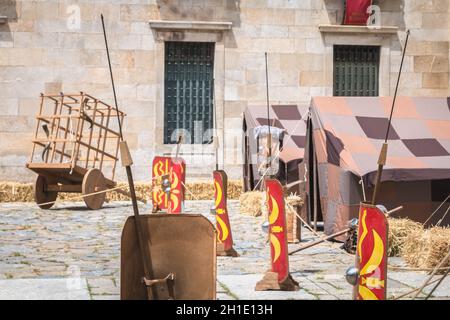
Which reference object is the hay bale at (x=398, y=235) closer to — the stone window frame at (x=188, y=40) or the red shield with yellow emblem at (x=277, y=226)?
the red shield with yellow emblem at (x=277, y=226)

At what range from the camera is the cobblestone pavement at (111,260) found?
6.75 meters

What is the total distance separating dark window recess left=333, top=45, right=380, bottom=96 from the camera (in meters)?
20.5

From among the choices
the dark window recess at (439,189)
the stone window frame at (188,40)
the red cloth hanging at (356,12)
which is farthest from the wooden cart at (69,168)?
the red cloth hanging at (356,12)

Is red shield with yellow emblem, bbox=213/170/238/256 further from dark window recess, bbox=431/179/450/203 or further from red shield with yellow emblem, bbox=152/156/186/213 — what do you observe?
dark window recess, bbox=431/179/450/203

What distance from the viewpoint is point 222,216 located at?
29.6 feet

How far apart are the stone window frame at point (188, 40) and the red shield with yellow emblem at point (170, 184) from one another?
19.8 ft

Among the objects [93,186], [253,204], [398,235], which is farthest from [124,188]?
[398,235]

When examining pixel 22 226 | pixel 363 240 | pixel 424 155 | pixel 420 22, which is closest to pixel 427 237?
pixel 424 155

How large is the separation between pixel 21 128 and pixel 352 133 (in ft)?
34.2

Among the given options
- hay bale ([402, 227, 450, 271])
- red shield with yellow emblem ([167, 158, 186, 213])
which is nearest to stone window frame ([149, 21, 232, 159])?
red shield with yellow emblem ([167, 158, 186, 213])

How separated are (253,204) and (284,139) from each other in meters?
1.90
